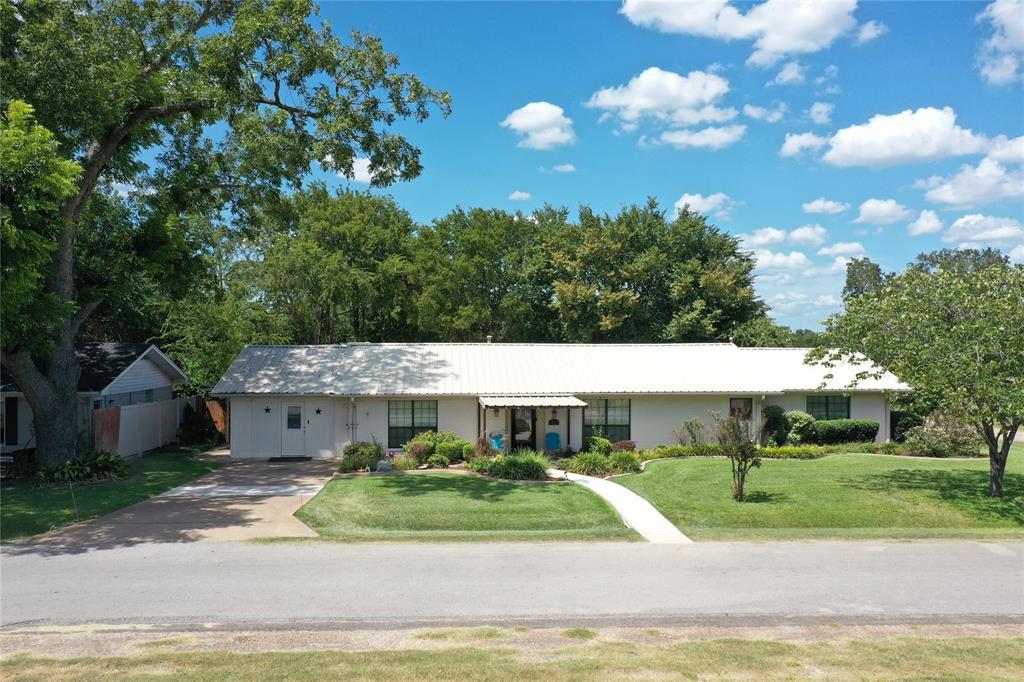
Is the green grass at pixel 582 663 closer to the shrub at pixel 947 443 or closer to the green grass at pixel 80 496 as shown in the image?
the green grass at pixel 80 496

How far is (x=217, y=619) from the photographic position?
8.56 metres

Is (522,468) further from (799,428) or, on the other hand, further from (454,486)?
(799,428)

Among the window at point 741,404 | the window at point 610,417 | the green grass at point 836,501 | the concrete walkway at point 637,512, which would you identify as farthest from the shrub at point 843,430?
the concrete walkway at point 637,512

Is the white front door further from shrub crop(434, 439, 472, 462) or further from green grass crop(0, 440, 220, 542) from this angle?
shrub crop(434, 439, 472, 462)

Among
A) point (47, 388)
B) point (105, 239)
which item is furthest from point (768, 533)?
point (105, 239)

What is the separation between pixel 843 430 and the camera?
24703 mm

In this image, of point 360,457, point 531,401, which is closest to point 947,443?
point 531,401

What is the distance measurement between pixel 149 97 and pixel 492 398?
13.3 metres

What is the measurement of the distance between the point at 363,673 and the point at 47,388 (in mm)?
16577

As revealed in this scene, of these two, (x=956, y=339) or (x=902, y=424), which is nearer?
(x=956, y=339)

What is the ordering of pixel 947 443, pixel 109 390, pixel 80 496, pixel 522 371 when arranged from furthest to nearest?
pixel 522 371, pixel 947 443, pixel 109 390, pixel 80 496

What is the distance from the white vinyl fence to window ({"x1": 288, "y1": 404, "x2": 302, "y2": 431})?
5217 mm

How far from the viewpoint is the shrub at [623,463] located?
66.1ft

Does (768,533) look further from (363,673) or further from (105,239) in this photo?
(105,239)
